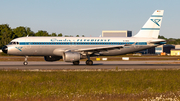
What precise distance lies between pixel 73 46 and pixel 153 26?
568 inches

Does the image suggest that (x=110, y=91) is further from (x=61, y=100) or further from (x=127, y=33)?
(x=127, y=33)

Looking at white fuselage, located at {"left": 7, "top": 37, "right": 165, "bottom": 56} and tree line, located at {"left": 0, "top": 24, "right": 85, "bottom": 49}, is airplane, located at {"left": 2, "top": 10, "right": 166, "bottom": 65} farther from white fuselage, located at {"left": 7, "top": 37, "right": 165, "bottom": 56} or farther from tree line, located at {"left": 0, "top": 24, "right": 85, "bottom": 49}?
tree line, located at {"left": 0, "top": 24, "right": 85, "bottom": 49}

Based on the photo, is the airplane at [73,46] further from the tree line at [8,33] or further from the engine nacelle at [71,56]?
the tree line at [8,33]

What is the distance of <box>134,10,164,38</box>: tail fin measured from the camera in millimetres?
41438

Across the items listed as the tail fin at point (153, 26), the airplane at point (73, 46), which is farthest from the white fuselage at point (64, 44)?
the tail fin at point (153, 26)

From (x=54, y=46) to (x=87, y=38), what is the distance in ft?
17.6

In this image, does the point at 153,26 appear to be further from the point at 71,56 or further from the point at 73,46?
the point at 71,56

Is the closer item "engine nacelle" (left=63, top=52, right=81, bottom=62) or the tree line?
"engine nacelle" (left=63, top=52, right=81, bottom=62)

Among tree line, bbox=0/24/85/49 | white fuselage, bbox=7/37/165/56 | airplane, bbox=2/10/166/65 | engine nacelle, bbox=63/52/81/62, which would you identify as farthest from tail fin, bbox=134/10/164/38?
tree line, bbox=0/24/85/49

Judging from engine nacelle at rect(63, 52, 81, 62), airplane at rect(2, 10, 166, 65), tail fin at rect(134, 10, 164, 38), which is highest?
tail fin at rect(134, 10, 164, 38)

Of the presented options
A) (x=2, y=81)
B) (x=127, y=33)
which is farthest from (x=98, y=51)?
(x=127, y=33)

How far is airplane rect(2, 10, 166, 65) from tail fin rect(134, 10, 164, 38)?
40.9 inches

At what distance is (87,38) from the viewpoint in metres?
38.3

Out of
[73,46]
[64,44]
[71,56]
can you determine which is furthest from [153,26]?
[71,56]
